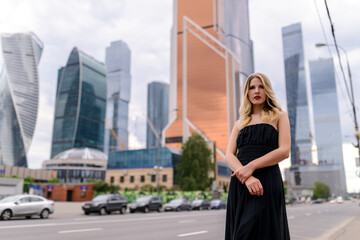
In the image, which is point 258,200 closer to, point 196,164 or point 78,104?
point 196,164

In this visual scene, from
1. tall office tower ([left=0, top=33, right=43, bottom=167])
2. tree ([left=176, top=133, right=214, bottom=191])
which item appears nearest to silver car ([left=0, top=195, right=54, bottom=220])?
tree ([left=176, top=133, right=214, bottom=191])

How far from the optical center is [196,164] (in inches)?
2420

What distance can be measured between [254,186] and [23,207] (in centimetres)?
1741

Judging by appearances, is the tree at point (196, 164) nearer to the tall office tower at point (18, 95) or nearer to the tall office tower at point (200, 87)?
the tall office tower at point (200, 87)

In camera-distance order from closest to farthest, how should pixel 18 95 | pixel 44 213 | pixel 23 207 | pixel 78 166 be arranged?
1. pixel 23 207
2. pixel 44 213
3. pixel 18 95
4. pixel 78 166

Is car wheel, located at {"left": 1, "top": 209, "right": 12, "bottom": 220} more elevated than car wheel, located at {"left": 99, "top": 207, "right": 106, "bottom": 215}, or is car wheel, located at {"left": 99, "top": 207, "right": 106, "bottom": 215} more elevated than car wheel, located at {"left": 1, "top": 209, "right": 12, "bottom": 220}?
car wheel, located at {"left": 1, "top": 209, "right": 12, "bottom": 220}

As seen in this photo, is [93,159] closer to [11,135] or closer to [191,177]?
[11,135]

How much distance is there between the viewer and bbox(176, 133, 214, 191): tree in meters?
61.0

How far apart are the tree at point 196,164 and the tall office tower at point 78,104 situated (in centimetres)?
12369

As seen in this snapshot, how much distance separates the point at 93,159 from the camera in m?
144

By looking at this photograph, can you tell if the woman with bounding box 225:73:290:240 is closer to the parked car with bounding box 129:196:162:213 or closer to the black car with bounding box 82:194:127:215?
the black car with bounding box 82:194:127:215

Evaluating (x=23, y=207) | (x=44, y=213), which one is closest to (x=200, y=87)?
(x=44, y=213)

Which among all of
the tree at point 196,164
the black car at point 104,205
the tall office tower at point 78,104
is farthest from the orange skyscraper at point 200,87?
the black car at point 104,205

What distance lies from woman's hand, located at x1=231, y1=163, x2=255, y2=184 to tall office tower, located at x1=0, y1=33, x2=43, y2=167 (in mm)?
154373
